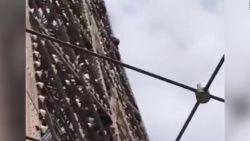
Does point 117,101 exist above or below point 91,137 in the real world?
above

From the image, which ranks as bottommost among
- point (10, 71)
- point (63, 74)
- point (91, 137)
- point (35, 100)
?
point (10, 71)

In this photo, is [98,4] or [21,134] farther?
[98,4]

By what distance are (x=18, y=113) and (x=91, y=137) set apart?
1858cm

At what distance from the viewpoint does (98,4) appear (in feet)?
119

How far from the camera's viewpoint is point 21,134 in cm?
251

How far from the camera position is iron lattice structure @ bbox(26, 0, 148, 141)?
17.6 meters

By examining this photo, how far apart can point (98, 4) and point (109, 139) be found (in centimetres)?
1467

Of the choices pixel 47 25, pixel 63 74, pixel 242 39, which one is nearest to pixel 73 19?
pixel 47 25

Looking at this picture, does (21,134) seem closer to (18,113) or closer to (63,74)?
(18,113)

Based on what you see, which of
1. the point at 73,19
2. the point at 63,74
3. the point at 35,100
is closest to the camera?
the point at 35,100

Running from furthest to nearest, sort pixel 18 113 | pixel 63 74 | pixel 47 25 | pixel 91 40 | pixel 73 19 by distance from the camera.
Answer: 1. pixel 91 40
2. pixel 73 19
3. pixel 47 25
4. pixel 63 74
5. pixel 18 113

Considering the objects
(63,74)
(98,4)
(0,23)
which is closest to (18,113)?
(0,23)

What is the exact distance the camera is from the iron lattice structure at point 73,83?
17.6 m

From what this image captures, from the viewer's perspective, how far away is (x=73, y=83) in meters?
20.6
